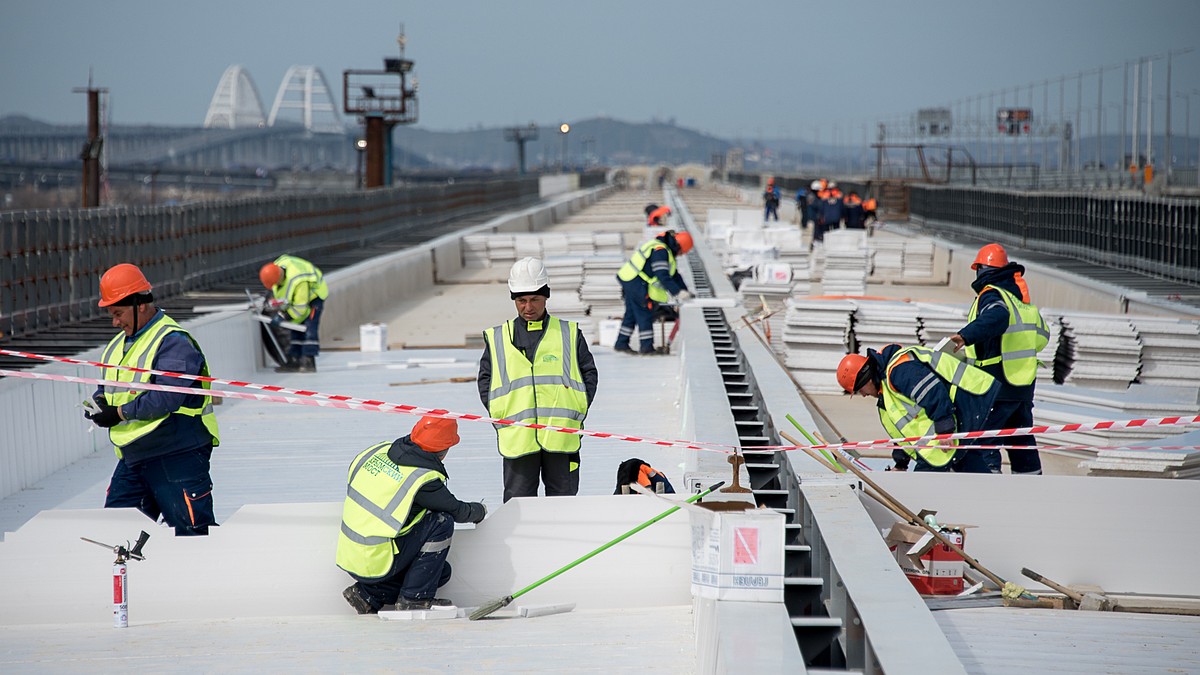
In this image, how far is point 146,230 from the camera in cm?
1736

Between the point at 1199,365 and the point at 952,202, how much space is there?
27.6 metres

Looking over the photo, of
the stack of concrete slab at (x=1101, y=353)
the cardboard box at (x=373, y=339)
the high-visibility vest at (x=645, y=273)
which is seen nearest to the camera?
the stack of concrete slab at (x=1101, y=353)

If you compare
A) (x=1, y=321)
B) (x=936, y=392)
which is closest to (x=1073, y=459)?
(x=936, y=392)

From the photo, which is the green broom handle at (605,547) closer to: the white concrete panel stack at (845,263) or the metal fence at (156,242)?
the metal fence at (156,242)

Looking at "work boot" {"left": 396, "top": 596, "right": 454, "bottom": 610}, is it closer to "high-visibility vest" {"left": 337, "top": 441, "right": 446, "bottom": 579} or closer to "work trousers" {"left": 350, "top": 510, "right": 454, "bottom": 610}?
"work trousers" {"left": 350, "top": 510, "right": 454, "bottom": 610}

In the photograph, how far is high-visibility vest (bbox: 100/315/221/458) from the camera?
7.17m

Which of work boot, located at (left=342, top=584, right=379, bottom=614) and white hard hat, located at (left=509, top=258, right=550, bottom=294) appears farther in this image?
white hard hat, located at (left=509, top=258, right=550, bottom=294)

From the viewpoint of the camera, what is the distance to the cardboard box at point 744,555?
18.3 feet

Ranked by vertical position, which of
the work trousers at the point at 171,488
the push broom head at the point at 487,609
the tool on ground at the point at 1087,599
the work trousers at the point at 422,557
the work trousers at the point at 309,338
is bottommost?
the tool on ground at the point at 1087,599

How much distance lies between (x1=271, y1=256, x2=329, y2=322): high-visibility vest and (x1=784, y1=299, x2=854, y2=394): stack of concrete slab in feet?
17.5

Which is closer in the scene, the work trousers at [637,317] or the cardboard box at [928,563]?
the cardboard box at [928,563]

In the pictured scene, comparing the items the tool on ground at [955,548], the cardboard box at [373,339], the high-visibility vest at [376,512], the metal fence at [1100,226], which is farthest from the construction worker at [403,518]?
the metal fence at [1100,226]

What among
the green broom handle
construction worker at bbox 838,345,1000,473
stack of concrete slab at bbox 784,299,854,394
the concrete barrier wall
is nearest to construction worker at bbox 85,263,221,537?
the green broom handle

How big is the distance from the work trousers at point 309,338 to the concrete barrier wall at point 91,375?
0.45 metres
